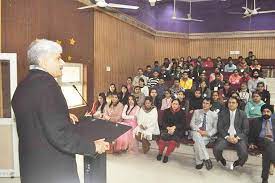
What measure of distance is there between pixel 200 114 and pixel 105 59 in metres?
4.14

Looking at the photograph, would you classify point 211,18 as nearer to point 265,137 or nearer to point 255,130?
point 255,130

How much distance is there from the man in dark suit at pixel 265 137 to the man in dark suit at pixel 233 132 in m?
0.12

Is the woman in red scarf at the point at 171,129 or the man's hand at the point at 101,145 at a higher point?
the man's hand at the point at 101,145

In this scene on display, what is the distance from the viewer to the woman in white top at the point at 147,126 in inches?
193

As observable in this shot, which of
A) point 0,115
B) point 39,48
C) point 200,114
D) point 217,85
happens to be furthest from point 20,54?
point 217,85

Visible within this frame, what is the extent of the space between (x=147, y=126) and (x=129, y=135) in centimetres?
38

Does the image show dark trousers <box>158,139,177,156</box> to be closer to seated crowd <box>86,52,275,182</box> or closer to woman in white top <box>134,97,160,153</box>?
seated crowd <box>86,52,275,182</box>

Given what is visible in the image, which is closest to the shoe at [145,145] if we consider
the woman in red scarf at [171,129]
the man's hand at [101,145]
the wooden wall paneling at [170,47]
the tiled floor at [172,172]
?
the tiled floor at [172,172]

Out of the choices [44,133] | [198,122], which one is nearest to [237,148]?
[198,122]

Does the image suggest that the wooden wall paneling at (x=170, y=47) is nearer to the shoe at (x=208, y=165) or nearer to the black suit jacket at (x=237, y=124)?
the black suit jacket at (x=237, y=124)

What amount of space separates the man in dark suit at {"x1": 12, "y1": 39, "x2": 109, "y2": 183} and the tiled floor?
91.2 inches

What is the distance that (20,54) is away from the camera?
16.6 feet

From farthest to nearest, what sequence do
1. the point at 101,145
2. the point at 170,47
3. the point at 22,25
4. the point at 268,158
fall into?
the point at 170,47
the point at 22,25
the point at 268,158
the point at 101,145

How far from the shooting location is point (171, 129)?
4.61 m
